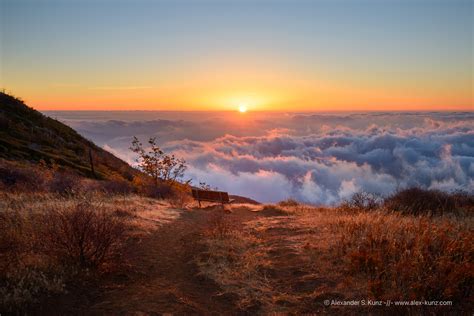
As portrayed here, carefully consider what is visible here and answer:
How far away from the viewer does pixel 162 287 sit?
575cm

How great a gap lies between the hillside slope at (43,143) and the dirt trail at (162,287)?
681 inches

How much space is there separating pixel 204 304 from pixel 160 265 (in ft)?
6.23

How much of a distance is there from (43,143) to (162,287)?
28.2 metres

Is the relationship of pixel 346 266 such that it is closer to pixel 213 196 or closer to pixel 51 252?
pixel 51 252

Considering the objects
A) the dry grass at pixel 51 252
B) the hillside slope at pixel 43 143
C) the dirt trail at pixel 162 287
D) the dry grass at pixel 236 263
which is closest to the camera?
the dry grass at pixel 51 252

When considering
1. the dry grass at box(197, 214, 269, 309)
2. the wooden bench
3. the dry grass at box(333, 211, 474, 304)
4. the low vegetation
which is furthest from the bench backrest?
the dry grass at box(333, 211, 474, 304)

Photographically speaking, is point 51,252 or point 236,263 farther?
point 236,263

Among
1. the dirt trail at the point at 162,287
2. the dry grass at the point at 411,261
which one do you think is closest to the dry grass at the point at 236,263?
the dirt trail at the point at 162,287

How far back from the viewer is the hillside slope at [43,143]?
23906mm

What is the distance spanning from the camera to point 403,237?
6648 millimetres

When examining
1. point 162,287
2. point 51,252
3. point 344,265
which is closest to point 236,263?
point 162,287

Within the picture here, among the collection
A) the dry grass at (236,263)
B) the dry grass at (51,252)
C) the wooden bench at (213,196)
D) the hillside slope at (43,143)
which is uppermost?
the hillside slope at (43,143)

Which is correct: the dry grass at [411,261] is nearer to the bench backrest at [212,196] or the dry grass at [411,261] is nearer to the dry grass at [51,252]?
the dry grass at [51,252]

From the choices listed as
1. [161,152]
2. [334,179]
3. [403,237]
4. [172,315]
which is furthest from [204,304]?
[334,179]
